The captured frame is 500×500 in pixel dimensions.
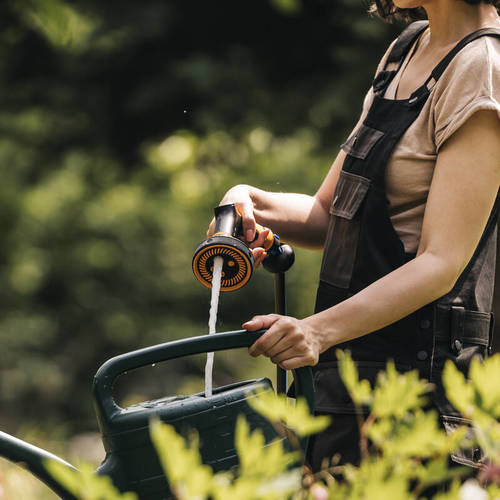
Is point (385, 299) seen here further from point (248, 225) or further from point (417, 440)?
point (417, 440)

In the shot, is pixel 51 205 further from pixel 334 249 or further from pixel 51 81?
pixel 334 249

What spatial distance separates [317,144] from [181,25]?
2.13 metres

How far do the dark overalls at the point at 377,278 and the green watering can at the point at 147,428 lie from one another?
0.38 meters

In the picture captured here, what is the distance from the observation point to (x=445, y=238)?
1.23 metres

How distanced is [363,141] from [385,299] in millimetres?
330

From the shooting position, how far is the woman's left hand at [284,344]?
1160 mm

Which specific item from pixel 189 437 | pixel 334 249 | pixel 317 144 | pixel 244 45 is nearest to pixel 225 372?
pixel 317 144

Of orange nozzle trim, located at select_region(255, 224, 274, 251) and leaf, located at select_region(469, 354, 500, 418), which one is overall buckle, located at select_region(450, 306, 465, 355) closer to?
orange nozzle trim, located at select_region(255, 224, 274, 251)

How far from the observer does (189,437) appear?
104 centimetres

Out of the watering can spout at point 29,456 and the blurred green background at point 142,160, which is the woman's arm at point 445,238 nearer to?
the watering can spout at point 29,456

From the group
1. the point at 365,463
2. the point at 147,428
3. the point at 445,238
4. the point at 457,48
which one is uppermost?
the point at 457,48

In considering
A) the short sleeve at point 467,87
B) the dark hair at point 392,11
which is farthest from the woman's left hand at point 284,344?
the dark hair at point 392,11

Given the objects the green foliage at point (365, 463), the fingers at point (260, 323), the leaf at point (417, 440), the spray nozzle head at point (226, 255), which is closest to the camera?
the green foliage at point (365, 463)

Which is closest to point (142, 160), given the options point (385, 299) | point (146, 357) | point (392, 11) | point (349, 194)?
point (392, 11)
